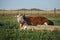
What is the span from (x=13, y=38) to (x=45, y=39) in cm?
122

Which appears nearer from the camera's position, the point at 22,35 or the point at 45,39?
the point at 45,39

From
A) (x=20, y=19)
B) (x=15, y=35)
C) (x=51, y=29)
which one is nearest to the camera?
(x=15, y=35)

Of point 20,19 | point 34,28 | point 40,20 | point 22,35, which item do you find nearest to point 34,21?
point 40,20

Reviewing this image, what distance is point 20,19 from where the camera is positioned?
39.9 ft

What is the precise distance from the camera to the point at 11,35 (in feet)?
24.9

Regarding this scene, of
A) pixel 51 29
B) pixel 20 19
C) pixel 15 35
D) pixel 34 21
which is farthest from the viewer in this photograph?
pixel 34 21

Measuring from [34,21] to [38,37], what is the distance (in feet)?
21.4

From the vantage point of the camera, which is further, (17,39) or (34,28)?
(34,28)

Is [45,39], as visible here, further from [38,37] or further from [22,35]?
[22,35]

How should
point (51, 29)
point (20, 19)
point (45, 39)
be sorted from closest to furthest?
point (45, 39) < point (51, 29) < point (20, 19)

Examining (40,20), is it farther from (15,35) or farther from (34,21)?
(15,35)

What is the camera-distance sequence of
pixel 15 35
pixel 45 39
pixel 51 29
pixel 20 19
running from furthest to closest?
pixel 20 19, pixel 51 29, pixel 15 35, pixel 45 39

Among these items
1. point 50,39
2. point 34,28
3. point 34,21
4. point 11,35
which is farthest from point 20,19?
point 50,39

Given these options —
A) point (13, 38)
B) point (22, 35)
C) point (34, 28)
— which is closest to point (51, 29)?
point (34, 28)
